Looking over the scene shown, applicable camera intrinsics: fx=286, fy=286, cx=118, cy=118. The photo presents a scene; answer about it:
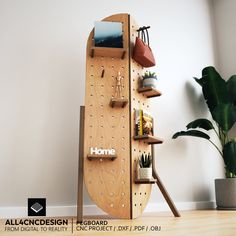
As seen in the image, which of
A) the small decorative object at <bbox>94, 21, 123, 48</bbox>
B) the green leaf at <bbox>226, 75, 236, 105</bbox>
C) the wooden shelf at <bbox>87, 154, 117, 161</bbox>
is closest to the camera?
the wooden shelf at <bbox>87, 154, 117, 161</bbox>

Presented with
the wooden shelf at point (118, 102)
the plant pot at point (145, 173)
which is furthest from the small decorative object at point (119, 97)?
the plant pot at point (145, 173)

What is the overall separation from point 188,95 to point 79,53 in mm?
1308

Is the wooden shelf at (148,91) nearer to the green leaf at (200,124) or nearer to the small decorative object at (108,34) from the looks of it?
the small decorative object at (108,34)

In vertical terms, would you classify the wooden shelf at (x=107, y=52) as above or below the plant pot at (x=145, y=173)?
above

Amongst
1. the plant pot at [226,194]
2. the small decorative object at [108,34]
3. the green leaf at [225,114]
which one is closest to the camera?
the small decorative object at [108,34]

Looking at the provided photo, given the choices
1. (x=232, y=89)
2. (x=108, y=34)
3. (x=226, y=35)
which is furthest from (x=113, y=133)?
(x=226, y=35)

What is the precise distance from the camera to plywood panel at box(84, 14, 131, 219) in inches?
71.9

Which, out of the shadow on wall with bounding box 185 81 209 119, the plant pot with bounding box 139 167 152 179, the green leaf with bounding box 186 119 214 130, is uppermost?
the shadow on wall with bounding box 185 81 209 119

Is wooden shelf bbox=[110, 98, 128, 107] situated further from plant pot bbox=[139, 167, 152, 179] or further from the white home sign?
plant pot bbox=[139, 167, 152, 179]

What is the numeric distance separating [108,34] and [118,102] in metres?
0.51

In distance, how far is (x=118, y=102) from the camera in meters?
1.97

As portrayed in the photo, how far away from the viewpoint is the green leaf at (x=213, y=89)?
295 centimetres

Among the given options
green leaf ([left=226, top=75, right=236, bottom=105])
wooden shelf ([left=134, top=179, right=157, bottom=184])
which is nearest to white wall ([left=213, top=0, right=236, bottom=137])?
green leaf ([left=226, top=75, right=236, bottom=105])

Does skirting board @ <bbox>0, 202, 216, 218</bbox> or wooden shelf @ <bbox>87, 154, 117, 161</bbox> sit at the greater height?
wooden shelf @ <bbox>87, 154, 117, 161</bbox>
